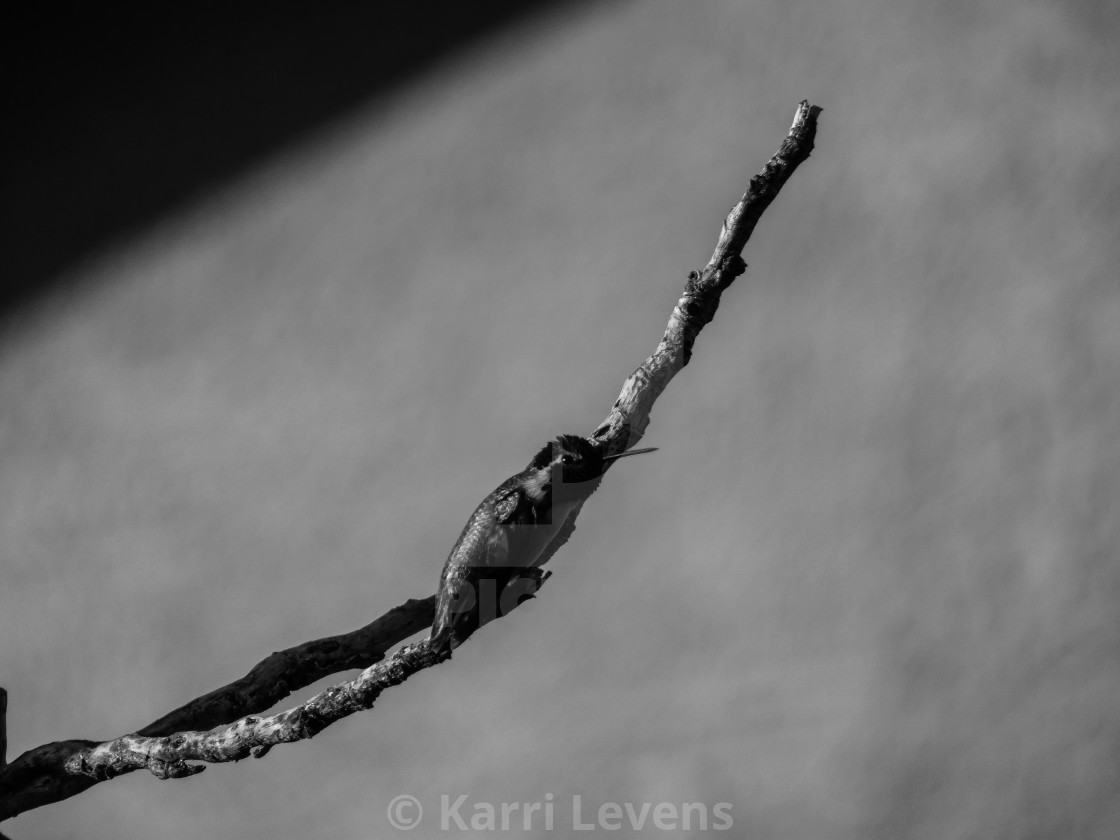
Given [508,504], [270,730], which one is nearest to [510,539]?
[508,504]

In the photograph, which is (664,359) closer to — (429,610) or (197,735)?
(429,610)

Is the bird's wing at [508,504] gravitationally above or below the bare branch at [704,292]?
below

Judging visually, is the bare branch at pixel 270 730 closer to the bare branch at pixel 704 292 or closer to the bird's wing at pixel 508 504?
the bird's wing at pixel 508 504

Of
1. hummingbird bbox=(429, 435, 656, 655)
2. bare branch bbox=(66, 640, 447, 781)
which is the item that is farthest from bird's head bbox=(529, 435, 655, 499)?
bare branch bbox=(66, 640, 447, 781)

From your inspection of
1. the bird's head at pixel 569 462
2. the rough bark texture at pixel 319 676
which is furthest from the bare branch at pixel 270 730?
the bird's head at pixel 569 462

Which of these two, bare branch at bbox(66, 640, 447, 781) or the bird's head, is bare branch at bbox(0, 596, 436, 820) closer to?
bare branch at bbox(66, 640, 447, 781)
